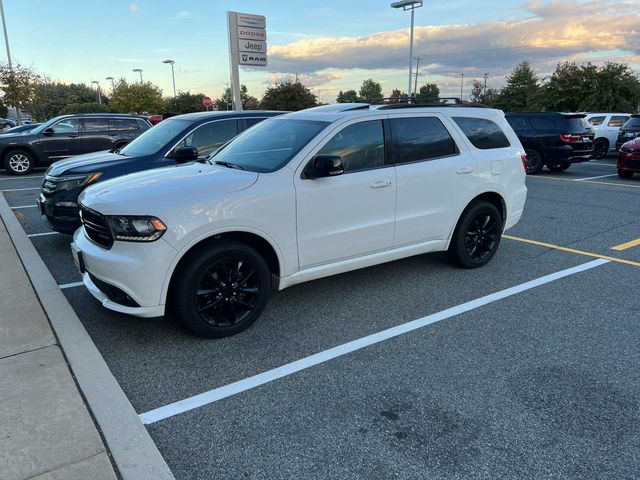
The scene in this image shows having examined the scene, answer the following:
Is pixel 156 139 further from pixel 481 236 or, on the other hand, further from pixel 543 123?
pixel 543 123

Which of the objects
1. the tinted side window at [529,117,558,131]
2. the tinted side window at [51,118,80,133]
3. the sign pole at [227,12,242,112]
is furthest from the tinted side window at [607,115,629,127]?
the tinted side window at [51,118,80,133]

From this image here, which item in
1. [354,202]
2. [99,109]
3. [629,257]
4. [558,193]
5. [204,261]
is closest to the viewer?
[204,261]

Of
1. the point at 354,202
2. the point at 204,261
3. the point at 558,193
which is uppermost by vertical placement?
the point at 354,202

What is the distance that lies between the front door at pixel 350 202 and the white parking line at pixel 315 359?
0.81 meters

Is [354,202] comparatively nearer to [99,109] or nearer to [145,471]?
[145,471]

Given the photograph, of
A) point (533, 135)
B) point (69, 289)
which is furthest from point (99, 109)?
point (69, 289)

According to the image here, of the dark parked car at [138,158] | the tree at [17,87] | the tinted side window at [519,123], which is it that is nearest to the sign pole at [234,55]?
the tinted side window at [519,123]

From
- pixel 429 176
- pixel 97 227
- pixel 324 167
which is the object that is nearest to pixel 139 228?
pixel 97 227

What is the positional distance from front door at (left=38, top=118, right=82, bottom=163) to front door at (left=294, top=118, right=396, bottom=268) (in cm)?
1226

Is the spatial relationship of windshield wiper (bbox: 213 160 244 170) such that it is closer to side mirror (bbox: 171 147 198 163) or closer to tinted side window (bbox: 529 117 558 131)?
side mirror (bbox: 171 147 198 163)

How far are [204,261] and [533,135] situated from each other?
13.9 meters

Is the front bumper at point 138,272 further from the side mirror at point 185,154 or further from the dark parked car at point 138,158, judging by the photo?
the dark parked car at point 138,158

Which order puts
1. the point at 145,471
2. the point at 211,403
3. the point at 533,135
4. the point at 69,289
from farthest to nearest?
1. the point at 533,135
2. the point at 69,289
3. the point at 211,403
4. the point at 145,471

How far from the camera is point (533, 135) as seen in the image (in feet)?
48.7
